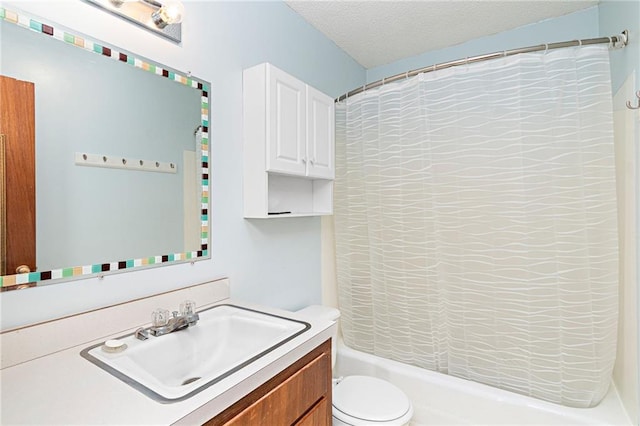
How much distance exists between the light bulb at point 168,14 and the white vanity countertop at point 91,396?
1174mm

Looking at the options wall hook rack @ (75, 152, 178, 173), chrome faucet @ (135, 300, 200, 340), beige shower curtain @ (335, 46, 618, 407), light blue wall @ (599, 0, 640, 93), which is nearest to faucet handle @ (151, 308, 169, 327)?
chrome faucet @ (135, 300, 200, 340)

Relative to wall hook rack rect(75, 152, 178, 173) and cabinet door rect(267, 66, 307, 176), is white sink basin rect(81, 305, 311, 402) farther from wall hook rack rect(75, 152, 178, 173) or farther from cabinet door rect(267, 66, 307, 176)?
cabinet door rect(267, 66, 307, 176)

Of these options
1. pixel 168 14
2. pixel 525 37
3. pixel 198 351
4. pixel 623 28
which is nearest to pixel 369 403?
pixel 198 351

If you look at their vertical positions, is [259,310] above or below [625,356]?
above

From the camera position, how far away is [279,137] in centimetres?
160

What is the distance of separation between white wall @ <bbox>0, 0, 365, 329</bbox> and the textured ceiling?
0.48ft

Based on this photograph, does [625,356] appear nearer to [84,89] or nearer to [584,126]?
[584,126]

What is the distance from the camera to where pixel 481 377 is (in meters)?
1.71

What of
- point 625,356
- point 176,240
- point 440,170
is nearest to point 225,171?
point 176,240

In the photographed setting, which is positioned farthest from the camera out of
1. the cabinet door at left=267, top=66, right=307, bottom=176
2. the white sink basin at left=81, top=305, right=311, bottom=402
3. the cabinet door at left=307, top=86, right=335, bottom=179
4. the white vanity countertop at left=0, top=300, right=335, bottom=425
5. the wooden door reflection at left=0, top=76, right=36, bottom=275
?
the cabinet door at left=307, top=86, right=335, bottom=179

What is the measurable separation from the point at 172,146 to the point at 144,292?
59 cm

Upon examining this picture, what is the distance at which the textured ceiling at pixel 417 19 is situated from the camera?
77.9 inches

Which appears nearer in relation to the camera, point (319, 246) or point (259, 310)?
point (259, 310)

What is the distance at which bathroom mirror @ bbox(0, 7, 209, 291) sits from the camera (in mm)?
967
